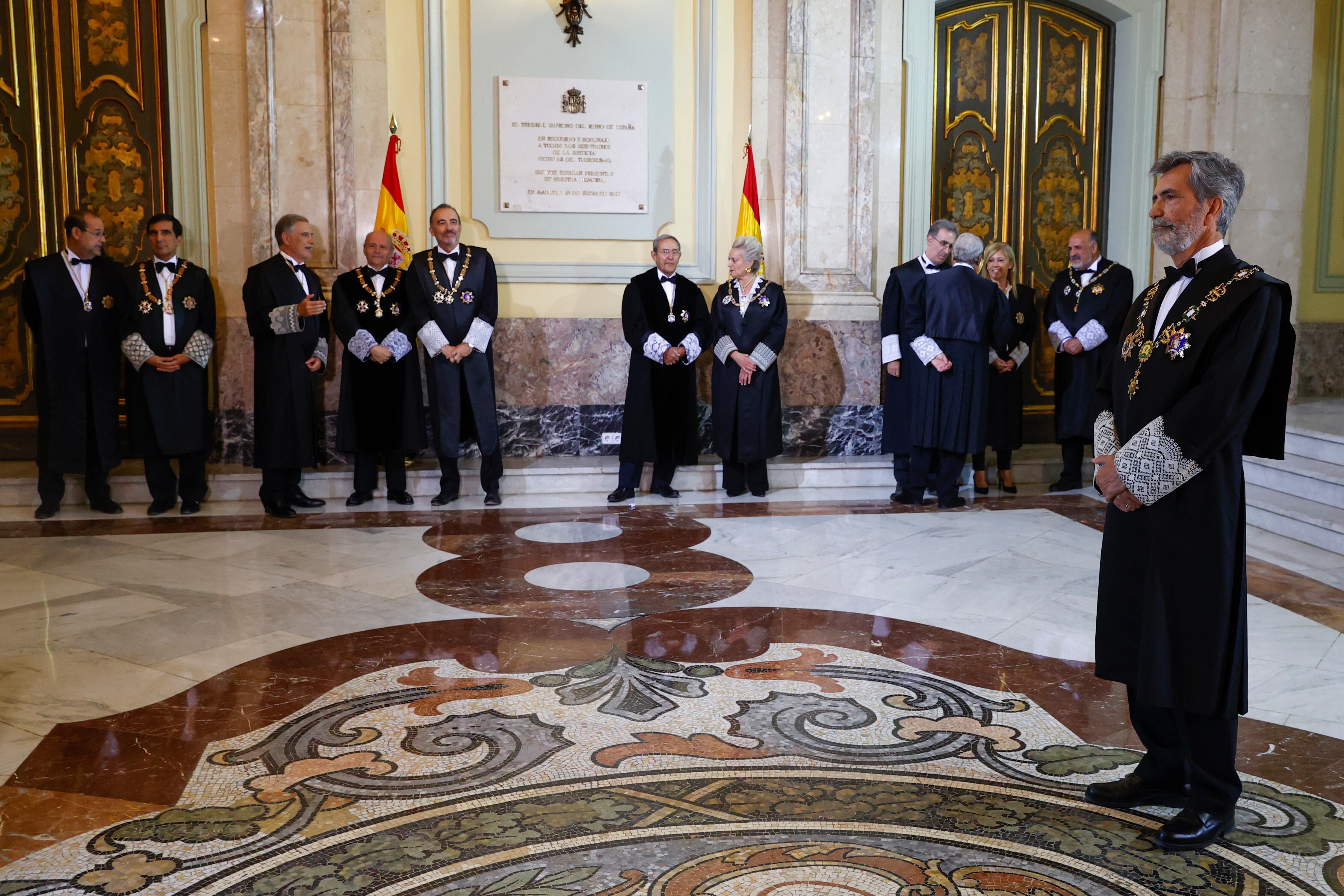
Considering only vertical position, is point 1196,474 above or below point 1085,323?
below

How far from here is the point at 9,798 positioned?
2.59 meters

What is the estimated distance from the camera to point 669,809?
2510 millimetres

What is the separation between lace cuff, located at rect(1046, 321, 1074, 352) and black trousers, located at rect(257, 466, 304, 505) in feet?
15.0

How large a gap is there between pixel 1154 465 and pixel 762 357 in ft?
14.4

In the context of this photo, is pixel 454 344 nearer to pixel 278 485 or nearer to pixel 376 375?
pixel 376 375

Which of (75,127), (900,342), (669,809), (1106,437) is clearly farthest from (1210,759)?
(75,127)

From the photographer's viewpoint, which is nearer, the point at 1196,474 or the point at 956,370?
the point at 1196,474

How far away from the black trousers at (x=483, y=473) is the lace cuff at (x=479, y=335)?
0.61 meters

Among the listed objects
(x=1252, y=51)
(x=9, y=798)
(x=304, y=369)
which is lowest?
(x=9, y=798)

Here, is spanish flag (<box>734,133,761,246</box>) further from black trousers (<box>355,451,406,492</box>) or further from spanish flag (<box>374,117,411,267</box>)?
black trousers (<box>355,451,406,492</box>)

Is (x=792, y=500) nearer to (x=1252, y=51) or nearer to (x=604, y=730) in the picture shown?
(x=604, y=730)

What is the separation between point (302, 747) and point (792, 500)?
4.15 metres

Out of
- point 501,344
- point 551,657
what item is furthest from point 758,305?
point 551,657

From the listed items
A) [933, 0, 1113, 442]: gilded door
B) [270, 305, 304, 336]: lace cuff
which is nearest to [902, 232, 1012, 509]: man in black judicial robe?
[933, 0, 1113, 442]: gilded door
